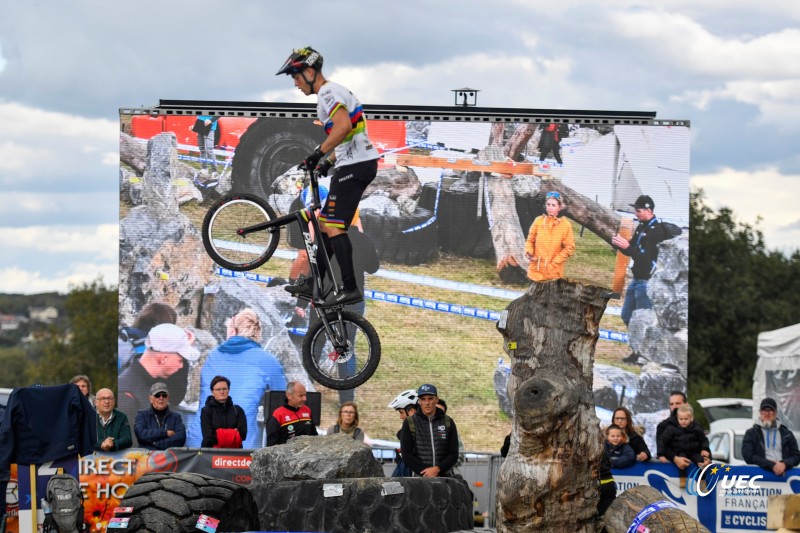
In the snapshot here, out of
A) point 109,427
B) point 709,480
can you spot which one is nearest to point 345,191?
point 109,427

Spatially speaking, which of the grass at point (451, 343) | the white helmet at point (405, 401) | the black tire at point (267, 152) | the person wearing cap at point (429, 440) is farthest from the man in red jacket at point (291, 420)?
the black tire at point (267, 152)

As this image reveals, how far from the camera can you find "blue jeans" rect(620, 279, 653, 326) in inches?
936

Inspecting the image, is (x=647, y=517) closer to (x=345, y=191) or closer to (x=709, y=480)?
(x=345, y=191)

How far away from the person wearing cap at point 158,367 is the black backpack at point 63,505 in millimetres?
12174

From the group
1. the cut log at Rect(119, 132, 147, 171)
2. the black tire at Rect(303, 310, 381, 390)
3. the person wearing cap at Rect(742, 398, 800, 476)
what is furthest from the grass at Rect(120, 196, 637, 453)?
the black tire at Rect(303, 310, 381, 390)

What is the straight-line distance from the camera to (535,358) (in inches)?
331

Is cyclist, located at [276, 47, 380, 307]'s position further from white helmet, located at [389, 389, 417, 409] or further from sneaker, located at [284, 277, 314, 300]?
white helmet, located at [389, 389, 417, 409]

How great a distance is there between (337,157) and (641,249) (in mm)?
14597

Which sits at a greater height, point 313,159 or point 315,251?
point 313,159

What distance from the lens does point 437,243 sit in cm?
2395

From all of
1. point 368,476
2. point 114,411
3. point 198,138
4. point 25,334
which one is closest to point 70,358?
point 198,138

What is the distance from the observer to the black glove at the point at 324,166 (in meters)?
10.4

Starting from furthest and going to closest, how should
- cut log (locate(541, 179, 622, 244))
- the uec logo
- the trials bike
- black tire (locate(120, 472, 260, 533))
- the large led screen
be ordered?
cut log (locate(541, 179, 622, 244)), the large led screen, the uec logo, the trials bike, black tire (locate(120, 472, 260, 533))

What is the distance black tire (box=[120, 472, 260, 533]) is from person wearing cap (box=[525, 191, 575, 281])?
50.3 ft
